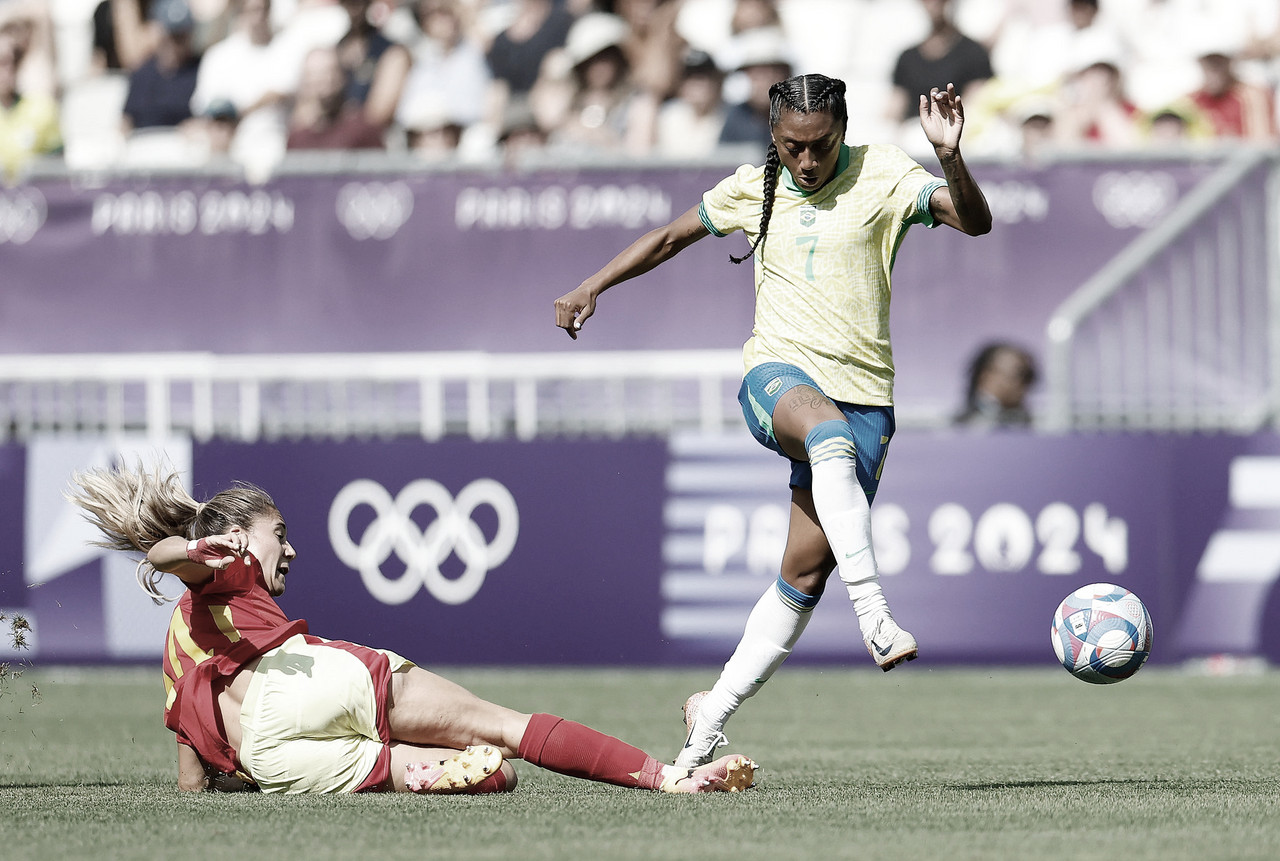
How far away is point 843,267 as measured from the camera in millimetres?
5793

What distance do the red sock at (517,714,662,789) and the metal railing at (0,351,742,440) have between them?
5.65 metres

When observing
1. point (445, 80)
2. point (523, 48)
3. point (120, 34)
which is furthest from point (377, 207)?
point (120, 34)

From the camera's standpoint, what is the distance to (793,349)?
19.1 ft

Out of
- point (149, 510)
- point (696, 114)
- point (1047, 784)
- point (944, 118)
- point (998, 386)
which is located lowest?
point (1047, 784)

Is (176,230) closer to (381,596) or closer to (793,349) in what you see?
(381,596)

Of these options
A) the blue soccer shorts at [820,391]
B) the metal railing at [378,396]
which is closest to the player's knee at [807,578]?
the blue soccer shorts at [820,391]

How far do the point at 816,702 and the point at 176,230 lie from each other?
17.7 feet

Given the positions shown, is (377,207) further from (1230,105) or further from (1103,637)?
(1103,637)

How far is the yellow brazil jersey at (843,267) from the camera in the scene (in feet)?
19.0

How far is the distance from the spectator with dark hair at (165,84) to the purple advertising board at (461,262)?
2388 millimetres

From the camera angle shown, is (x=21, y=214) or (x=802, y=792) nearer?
(x=802, y=792)

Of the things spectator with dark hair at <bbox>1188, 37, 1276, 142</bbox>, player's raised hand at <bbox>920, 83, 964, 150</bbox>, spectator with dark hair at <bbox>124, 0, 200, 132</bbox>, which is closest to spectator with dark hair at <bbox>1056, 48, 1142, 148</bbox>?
spectator with dark hair at <bbox>1188, 37, 1276, 142</bbox>

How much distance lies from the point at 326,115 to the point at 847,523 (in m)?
9.25

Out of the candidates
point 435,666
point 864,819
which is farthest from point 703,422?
point 864,819
